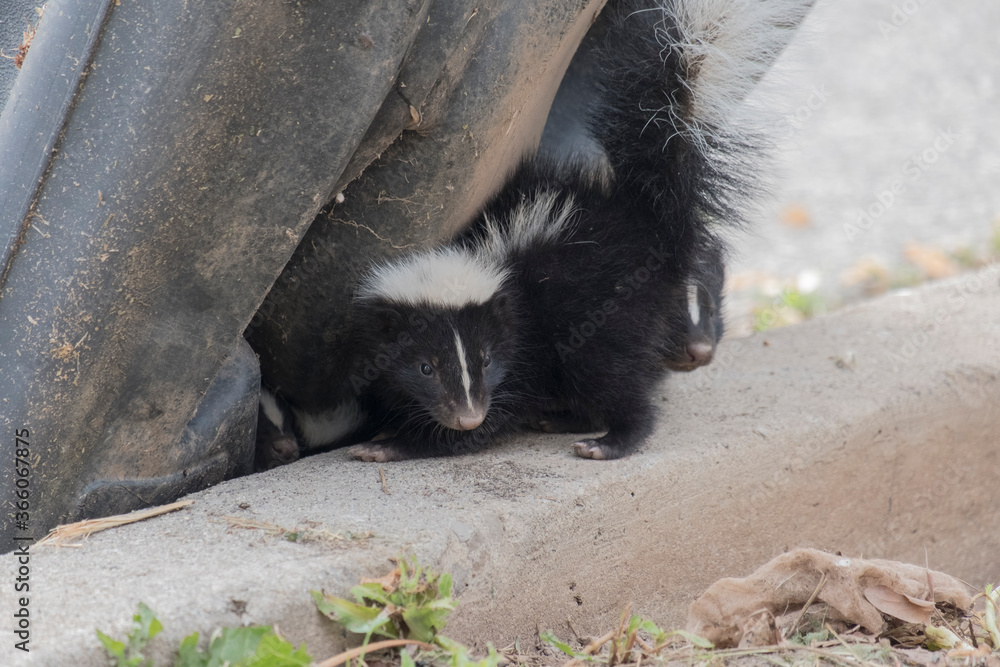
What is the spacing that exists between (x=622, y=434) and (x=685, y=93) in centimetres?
126

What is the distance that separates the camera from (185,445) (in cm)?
291

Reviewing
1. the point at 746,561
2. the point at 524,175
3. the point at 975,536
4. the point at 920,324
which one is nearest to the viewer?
the point at 746,561

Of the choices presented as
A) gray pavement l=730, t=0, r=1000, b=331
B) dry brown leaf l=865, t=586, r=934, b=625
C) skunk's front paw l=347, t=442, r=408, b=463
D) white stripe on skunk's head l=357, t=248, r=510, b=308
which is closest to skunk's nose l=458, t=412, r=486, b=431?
skunk's front paw l=347, t=442, r=408, b=463

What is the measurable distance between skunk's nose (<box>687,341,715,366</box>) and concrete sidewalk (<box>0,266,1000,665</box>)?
0.57 ft


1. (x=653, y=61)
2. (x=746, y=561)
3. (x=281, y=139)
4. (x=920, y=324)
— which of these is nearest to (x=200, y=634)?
(x=281, y=139)

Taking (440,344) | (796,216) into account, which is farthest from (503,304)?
(796,216)

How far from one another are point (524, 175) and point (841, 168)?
6596mm

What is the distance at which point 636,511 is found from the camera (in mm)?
3025

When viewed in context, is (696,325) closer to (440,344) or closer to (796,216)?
(440,344)

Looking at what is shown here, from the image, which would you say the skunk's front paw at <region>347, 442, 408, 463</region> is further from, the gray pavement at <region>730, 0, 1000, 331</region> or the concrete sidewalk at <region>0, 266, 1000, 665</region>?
the gray pavement at <region>730, 0, 1000, 331</region>

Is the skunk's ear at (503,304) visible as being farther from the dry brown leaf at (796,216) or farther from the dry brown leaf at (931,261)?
the dry brown leaf at (796,216)

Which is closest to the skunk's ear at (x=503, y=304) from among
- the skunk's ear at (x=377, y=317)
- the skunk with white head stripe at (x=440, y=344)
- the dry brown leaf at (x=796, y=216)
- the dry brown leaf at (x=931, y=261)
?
the skunk with white head stripe at (x=440, y=344)

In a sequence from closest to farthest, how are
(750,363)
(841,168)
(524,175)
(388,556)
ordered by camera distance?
(388,556) < (524,175) < (750,363) < (841,168)

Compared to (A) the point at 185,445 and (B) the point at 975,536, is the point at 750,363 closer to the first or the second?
(B) the point at 975,536
